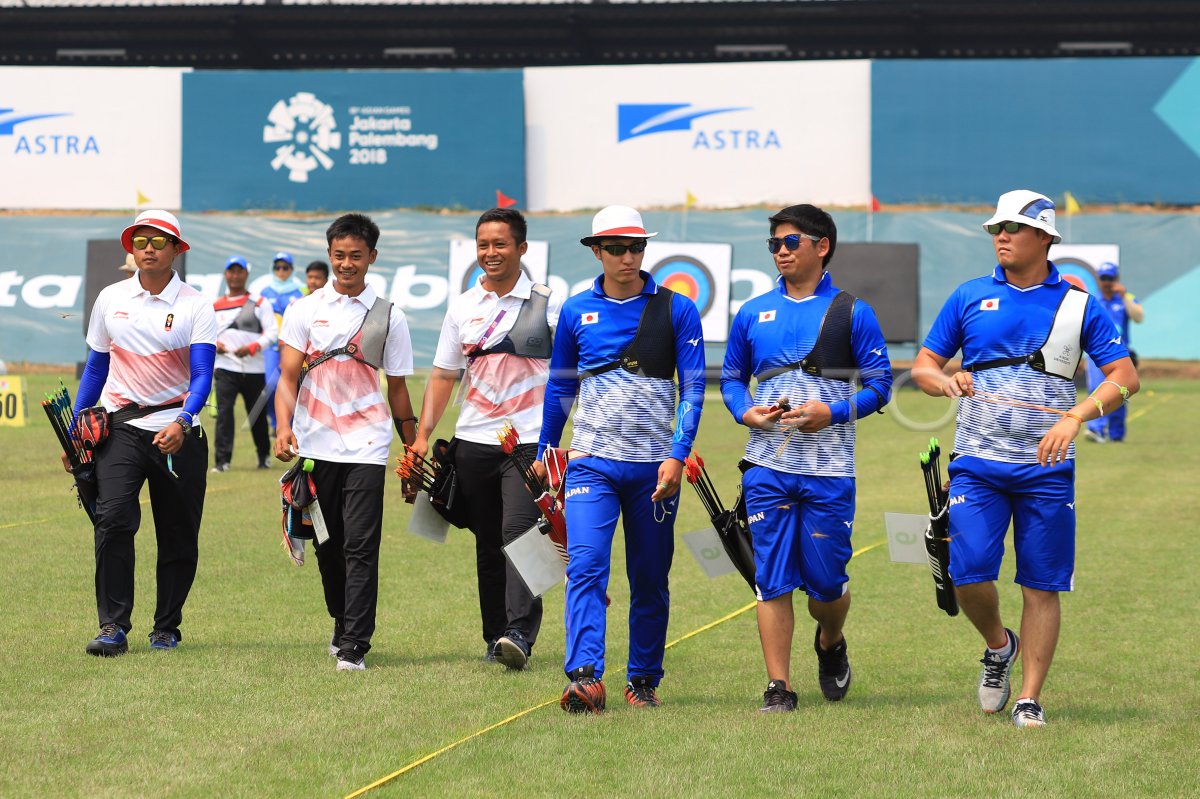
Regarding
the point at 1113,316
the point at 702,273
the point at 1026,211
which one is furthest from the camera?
the point at 702,273

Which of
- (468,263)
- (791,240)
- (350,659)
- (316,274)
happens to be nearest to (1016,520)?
(791,240)

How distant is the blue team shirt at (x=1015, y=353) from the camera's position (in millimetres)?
6090

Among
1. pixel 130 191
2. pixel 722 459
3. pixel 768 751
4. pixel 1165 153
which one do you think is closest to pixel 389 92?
pixel 130 191

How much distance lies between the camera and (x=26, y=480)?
555 inches

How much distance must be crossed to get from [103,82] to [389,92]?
576 cm

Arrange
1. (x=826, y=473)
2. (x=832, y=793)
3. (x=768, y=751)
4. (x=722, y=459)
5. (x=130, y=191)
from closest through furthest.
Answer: (x=832, y=793) → (x=768, y=751) → (x=826, y=473) → (x=722, y=459) → (x=130, y=191)

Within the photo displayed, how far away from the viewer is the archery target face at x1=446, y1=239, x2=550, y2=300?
99.7 ft

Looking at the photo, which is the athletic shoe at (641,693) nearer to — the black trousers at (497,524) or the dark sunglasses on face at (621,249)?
the black trousers at (497,524)

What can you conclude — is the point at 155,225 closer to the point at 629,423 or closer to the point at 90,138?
the point at 629,423

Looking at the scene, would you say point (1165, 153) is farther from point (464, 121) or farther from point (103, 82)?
point (103, 82)

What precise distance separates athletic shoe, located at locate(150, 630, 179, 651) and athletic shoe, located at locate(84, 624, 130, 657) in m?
0.13

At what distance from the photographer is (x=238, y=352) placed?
49.5 feet

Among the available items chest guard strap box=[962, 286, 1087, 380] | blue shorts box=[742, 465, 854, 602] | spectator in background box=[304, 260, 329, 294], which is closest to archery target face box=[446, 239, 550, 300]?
spectator in background box=[304, 260, 329, 294]

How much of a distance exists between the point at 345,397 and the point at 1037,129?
26.1 meters
